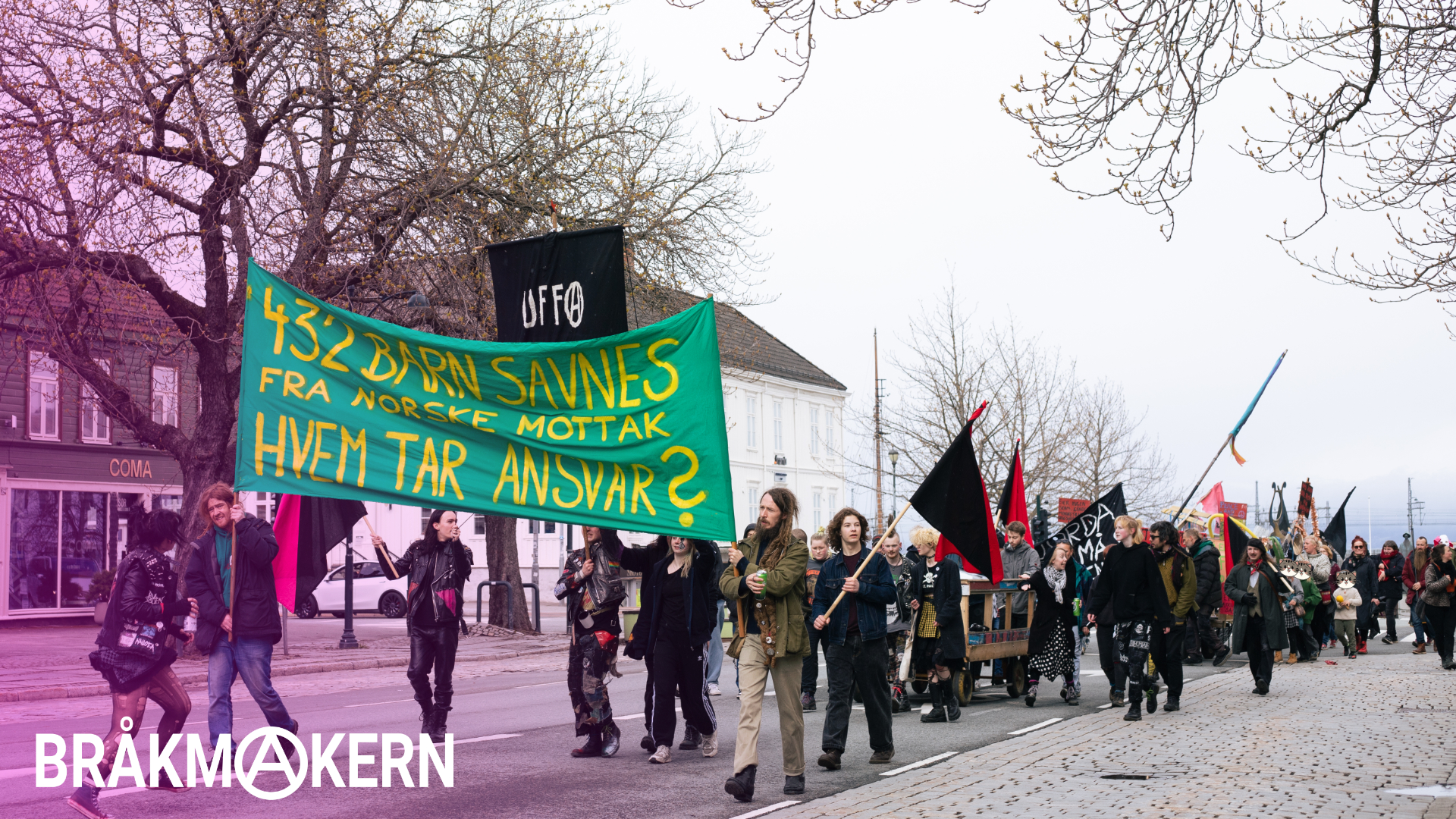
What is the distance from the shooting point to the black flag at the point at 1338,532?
96.3ft

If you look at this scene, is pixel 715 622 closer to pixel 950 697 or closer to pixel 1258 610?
pixel 950 697

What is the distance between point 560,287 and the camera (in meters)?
9.12

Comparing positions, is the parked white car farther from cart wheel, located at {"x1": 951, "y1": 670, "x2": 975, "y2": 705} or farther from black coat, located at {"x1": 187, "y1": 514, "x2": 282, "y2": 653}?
black coat, located at {"x1": 187, "y1": 514, "x2": 282, "y2": 653}

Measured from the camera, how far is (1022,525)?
48.9 feet

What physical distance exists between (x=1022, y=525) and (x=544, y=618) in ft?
77.6

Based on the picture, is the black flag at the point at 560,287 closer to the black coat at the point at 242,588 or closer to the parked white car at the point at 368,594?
the black coat at the point at 242,588

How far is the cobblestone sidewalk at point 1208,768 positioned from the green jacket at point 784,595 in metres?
0.98

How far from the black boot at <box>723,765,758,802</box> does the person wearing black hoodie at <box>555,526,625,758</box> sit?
6.61 feet

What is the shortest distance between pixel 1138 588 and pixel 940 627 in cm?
188

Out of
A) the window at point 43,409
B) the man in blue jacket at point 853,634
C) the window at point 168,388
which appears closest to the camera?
the man in blue jacket at point 853,634

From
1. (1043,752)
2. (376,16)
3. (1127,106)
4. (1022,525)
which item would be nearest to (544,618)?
(376,16)

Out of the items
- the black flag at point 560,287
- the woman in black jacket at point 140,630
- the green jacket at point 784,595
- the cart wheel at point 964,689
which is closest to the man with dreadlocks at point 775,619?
the green jacket at point 784,595

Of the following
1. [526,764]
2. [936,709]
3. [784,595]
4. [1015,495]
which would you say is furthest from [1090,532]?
[526,764]

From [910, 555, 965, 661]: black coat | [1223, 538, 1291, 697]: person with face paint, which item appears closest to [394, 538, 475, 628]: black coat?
[910, 555, 965, 661]: black coat
